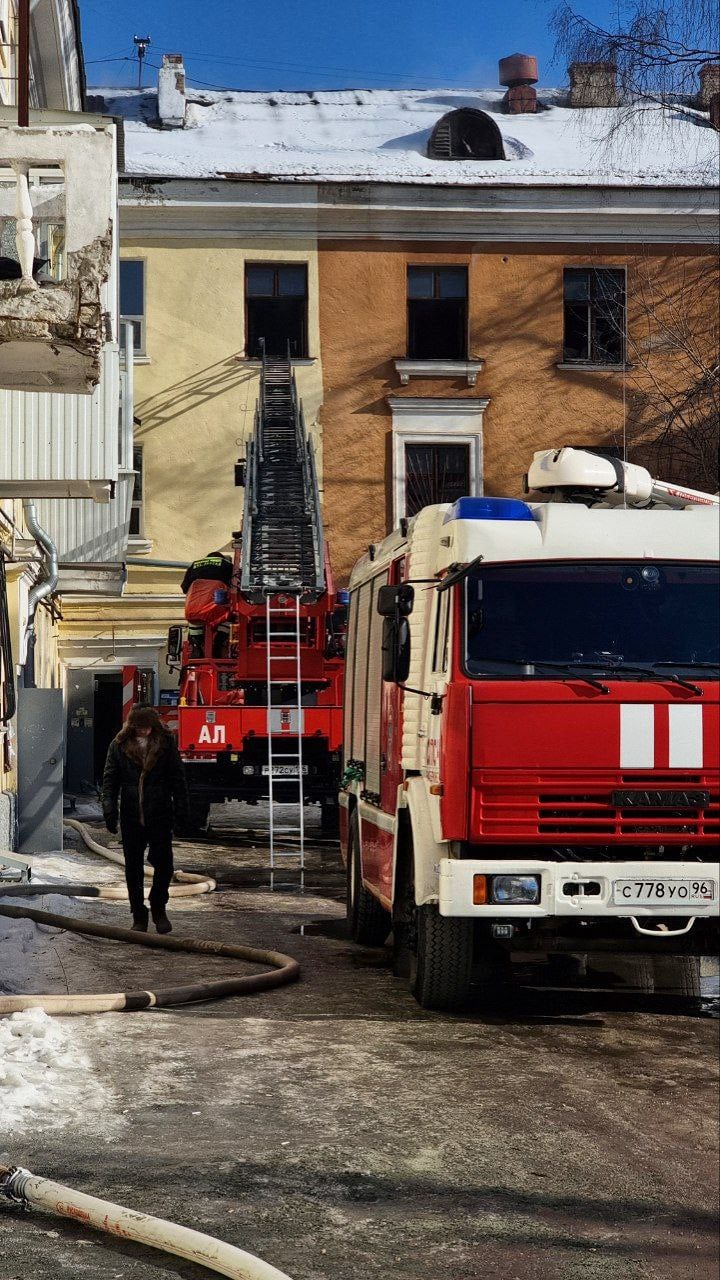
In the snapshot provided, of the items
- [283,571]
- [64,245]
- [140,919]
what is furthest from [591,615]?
[283,571]

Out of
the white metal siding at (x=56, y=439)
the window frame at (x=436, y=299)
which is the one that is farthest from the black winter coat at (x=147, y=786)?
the window frame at (x=436, y=299)

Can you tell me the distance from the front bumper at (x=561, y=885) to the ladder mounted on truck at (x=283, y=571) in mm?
7459

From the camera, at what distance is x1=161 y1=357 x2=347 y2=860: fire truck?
18594mm

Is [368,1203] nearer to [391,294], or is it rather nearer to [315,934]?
[315,934]

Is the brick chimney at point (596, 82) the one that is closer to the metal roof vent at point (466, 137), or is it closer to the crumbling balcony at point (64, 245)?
the crumbling balcony at point (64, 245)

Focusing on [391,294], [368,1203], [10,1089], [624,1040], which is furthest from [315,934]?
[391,294]

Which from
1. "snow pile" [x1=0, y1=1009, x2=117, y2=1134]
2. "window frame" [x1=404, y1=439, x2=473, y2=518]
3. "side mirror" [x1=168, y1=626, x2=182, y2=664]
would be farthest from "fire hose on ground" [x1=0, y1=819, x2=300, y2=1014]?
"window frame" [x1=404, y1=439, x2=473, y2=518]

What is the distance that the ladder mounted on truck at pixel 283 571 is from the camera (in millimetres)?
18359

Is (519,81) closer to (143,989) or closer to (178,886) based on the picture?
(178,886)

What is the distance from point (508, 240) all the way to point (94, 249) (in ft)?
76.4

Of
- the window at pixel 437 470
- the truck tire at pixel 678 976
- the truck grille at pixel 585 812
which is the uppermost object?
the window at pixel 437 470

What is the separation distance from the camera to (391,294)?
29984 millimetres

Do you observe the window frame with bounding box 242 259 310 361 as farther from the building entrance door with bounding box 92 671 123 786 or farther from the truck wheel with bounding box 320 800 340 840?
the truck wheel with bounding box 320 800 340 840

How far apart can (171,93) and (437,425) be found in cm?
854
